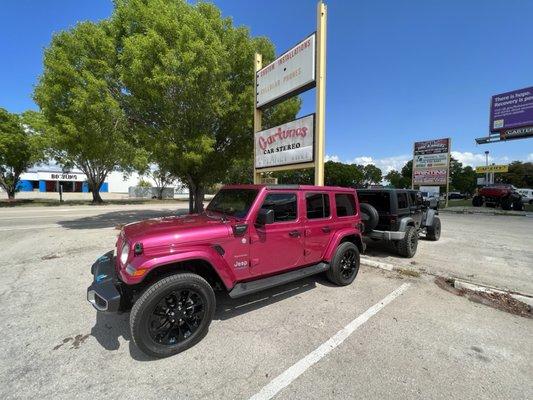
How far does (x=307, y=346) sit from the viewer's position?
10.5ft

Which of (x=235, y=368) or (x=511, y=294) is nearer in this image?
(x=235, y=368)

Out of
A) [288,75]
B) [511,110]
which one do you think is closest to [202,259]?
[288,75]

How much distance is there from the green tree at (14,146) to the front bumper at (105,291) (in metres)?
27.5

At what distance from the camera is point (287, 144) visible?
7898 mm

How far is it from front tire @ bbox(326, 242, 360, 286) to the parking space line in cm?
81

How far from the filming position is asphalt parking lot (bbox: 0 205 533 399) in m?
2.54

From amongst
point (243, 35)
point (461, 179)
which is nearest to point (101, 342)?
point (243, 35)

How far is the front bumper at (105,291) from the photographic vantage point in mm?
2835

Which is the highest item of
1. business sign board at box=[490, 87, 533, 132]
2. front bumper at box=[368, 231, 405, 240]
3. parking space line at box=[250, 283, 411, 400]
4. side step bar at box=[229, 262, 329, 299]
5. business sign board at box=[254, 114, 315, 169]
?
business sign board at box=[490, 87, 533, 132]

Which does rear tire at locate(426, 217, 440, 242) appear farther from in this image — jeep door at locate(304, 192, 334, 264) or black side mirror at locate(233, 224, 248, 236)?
black side mirror at locate(233, 224, 248, 236)

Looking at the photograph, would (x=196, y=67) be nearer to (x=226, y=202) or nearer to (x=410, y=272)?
(x=226, y=202)

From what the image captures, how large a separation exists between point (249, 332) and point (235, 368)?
0.68 metres

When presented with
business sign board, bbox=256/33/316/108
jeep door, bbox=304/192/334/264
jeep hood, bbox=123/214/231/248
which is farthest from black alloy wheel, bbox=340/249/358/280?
business sign board, bbox=256/33/316/108

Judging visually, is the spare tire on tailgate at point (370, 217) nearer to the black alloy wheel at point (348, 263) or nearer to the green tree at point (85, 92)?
the black alloy wheel at point (348, 263)
